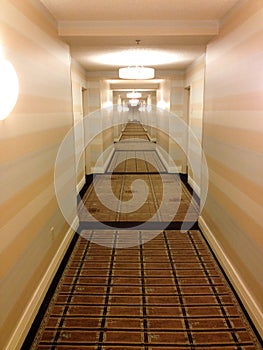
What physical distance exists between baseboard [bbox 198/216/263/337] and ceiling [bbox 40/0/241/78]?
2.26m

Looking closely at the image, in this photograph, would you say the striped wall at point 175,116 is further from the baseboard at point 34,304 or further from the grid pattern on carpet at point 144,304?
the baseboard at point 34,304

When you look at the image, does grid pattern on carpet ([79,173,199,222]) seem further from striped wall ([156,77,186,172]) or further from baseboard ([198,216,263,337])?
baseboard ([198,216,263,337])

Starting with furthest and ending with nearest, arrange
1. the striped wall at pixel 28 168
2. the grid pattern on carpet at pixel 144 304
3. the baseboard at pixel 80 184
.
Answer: the baseboard at pixel 80 184, the grid pattern on carpet at pixel 144 304, the striped wall at pixel 28 168

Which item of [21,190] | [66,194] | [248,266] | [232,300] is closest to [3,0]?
[21,190]

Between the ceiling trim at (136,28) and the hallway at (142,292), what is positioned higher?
the ceiling trim at (136,28)

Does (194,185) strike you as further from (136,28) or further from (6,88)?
(6,88)

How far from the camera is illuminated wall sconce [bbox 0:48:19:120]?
1.81m

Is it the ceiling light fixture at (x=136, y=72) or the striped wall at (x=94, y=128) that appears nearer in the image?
the ceiling light fixture at (x=136, y=72)

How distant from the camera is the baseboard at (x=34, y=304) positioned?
215 centimetres

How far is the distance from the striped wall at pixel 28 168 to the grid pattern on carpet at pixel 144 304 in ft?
0.93

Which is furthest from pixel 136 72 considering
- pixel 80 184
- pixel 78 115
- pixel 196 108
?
pixel 80 184

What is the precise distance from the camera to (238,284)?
2805mm

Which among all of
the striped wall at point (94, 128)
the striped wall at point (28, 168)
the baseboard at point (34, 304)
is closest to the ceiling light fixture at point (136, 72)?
the striped wall at point (28, 168)

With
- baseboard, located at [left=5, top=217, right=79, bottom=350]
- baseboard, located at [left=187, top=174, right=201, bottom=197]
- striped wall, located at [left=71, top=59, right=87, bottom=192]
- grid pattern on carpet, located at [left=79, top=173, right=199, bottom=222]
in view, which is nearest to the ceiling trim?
striped wall, located at [left=71, top=59, right=87, bottom=192]
